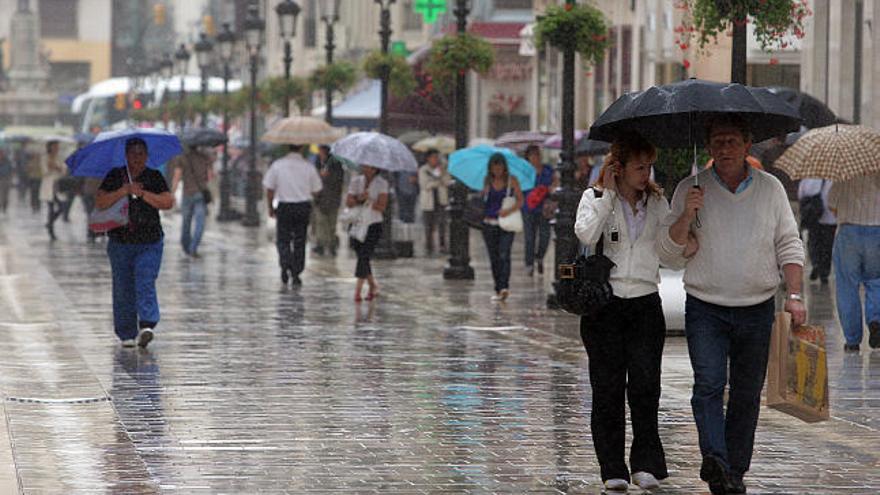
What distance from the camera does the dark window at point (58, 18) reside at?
16912 centimetres

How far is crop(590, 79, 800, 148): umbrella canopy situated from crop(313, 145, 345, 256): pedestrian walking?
2352 cm

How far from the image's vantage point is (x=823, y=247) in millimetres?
27156

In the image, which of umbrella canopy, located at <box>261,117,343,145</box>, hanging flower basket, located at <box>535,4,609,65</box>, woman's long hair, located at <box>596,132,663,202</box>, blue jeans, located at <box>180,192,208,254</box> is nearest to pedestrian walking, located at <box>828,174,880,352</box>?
hanging flower basket, located at <box>535,4,609,65</box>

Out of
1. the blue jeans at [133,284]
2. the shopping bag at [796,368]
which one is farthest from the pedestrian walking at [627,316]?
the blue jeans at [133,284]

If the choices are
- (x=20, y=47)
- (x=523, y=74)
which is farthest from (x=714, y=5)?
(x=20, y=47)

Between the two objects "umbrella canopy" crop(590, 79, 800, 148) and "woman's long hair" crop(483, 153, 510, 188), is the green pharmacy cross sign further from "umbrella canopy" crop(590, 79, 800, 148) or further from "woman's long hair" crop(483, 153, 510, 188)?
"umbrella canopy" crop(590, 79, 800, 148)

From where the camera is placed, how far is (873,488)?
10953mm

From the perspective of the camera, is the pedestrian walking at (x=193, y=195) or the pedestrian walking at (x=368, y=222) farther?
the pedestrian walking at (x=193, y=195)

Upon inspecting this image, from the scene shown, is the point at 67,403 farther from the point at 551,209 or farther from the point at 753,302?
the point at 551,209

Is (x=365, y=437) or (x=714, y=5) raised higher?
(x=714, y=5)

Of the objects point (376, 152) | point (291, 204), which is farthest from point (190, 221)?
point (376, 152)

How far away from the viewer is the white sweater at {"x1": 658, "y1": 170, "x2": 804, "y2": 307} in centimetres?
1038

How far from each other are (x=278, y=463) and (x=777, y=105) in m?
3.13

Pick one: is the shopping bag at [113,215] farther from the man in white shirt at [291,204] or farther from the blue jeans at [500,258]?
the man in white shirt at [291,204]
